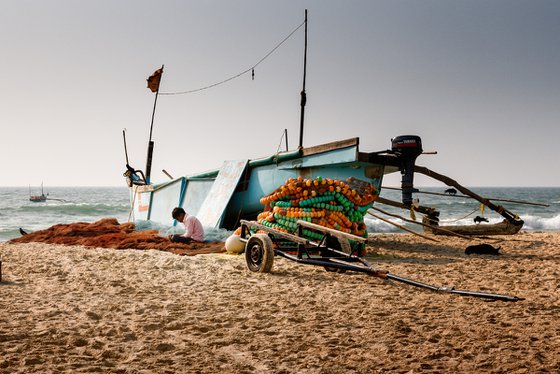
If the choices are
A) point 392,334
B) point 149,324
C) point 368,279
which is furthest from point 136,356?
point 368,279

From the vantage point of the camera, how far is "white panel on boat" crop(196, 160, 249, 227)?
37.3ft

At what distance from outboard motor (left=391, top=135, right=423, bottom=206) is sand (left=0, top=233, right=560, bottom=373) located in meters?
2.92

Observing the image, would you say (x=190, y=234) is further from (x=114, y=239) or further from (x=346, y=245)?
(x=346, y=245)

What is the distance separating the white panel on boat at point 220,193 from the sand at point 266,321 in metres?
4.21

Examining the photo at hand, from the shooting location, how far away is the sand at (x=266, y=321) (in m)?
3.09

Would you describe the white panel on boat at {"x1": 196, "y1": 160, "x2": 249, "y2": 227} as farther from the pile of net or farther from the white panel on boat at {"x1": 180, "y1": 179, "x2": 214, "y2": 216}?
the pile of net

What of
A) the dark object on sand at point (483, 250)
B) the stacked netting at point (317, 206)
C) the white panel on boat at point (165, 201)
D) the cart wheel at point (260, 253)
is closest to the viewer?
the cart wheel at point (260, 253)

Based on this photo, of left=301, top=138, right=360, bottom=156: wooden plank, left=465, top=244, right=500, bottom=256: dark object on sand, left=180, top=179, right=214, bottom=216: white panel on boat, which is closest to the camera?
left=301, top=138, right=360, bottom=156: wooden plank

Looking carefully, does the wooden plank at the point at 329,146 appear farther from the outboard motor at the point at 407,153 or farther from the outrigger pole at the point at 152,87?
the outrigger pole at the point at 152,87

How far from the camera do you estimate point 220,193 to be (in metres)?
11.7

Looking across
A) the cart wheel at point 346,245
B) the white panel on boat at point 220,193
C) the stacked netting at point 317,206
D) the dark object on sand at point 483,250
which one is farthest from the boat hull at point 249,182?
the cart wheel at point 346,245

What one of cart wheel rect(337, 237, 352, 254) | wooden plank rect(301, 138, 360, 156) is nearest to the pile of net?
wooden plank rect(301, 138, 360, 156)

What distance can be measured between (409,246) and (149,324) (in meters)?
8.67

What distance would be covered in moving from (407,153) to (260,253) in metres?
4.57
